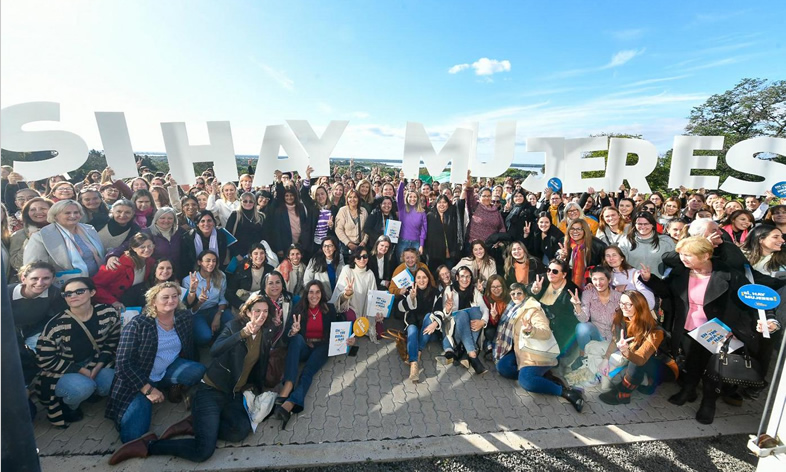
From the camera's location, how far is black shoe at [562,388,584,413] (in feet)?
13.5

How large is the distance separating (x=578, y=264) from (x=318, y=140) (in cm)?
491

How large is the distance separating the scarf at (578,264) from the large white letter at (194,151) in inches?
224

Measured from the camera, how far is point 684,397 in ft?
14.0

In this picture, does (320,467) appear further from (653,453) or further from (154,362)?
(653,453)

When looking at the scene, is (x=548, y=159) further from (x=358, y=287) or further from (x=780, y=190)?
(x=358, y=287)

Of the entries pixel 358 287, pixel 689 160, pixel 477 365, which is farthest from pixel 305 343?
pixel 689 160

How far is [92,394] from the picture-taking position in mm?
3941

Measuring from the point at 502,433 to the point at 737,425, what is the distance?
8.87 ft

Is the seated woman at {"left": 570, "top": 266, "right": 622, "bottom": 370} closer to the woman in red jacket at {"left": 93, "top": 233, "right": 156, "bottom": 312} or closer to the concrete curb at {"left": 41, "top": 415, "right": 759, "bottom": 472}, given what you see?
the concrete curb at {"left": 41, "top": 415, "right": 759, "bottom": 472}

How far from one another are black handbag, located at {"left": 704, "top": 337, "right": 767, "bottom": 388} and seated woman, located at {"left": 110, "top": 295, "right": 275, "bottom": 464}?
5021 mm

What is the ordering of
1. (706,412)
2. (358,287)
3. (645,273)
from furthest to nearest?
(358,287), (645,273), (706,412)

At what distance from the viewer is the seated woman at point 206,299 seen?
15.4 ft

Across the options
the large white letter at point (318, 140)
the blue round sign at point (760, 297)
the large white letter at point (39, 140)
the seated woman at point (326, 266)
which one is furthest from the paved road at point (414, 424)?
the large white letter at point (318, 140)

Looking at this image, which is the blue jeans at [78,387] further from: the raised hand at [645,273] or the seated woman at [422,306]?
the raised hand at [645,273]
